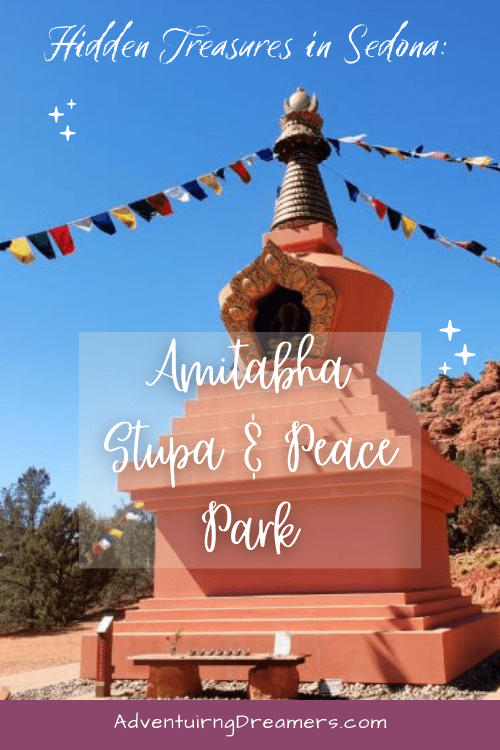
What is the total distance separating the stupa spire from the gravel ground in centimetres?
777

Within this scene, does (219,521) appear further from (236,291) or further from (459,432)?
(459,432)

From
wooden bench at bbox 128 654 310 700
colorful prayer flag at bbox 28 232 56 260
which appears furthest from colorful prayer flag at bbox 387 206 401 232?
wooden bench at bbox 128 654 310 700

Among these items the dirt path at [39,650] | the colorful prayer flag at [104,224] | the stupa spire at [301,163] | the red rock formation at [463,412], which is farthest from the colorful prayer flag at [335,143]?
the red rock formation at [463,412]

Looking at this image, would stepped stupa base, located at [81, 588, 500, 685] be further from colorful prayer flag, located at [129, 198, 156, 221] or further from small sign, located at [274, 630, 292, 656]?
colorful prayer flag, located at [129, 198, 156, 221]

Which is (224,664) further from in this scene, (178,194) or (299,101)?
(299,101)

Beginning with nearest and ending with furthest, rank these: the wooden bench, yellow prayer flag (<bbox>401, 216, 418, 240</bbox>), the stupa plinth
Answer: the wooden bench, the stupa plinth, yellow prayer flag (<bbox>401, 216, 418, 240</bbox>)

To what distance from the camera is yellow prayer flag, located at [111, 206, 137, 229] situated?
10.5 metres

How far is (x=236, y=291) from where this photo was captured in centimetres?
1152

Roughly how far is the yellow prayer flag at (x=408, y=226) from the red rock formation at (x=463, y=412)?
46268 millimetres

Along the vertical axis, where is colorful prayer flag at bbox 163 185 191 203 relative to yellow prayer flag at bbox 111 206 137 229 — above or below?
above

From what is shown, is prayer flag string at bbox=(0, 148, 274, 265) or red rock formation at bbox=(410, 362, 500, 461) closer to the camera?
prayer flag string at bbox=(0, 148, 274, 265)

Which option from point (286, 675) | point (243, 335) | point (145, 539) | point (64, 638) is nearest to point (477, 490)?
point (145, 539)

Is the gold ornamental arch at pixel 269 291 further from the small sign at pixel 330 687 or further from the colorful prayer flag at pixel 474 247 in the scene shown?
the small sign at pixel 330 687
